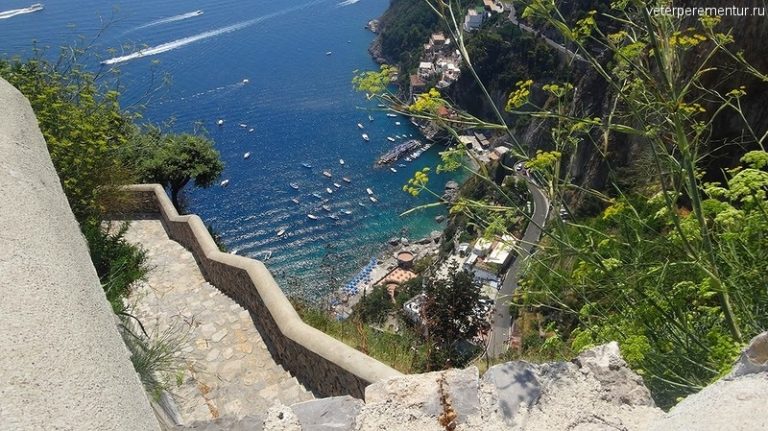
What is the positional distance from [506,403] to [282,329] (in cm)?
318

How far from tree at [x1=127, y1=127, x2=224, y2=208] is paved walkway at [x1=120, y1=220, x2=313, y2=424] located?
3.54 metres

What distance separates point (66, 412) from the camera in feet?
4.43

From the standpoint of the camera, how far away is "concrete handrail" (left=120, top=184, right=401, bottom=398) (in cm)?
401

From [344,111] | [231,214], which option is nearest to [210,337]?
[231,214]

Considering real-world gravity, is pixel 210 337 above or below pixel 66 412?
below

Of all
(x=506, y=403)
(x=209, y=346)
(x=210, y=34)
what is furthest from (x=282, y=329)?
(x=210, y=34)

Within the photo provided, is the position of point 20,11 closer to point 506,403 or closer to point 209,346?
point 209,346

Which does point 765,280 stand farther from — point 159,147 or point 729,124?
point 729,124

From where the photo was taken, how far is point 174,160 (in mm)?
11398

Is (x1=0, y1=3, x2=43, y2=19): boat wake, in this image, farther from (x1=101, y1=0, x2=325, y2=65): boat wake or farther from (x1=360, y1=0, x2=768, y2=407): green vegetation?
(x1=360, y1=0, x2=768, y2=407): green vegetation

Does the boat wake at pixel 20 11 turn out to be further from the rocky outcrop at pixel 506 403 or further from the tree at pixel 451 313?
the rocky outcrop at pixel 506 403

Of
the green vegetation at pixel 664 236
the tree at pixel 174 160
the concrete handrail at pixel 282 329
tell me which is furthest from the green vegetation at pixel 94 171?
the green vegetation at pixel 664 236

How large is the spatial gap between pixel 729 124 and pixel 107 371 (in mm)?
13061

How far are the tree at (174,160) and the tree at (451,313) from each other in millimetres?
5573
